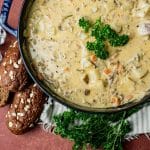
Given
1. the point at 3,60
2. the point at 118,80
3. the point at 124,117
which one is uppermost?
the point at 118,80

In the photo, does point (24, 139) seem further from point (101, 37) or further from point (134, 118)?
point (101, 37)

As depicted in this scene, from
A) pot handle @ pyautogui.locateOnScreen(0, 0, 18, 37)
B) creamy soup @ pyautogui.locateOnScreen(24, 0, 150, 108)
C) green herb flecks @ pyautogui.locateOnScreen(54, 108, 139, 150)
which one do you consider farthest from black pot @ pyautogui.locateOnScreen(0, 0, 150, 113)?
green herb flecks @ pyautogui.locateOnScreen(54, 108, 139, 150)

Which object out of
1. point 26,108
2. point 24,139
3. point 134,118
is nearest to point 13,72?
point 26,108

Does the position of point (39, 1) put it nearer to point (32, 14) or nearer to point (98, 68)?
point (32, 14)

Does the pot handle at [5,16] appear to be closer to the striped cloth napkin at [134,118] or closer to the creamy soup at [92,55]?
the creamy soup at [92,55]

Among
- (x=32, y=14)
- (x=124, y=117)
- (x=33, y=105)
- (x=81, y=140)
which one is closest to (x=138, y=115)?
(x=124, y=117)

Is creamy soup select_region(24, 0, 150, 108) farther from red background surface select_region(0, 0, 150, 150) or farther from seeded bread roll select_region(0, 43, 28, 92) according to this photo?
red background surface select_region(0, 0, 150, 150)
